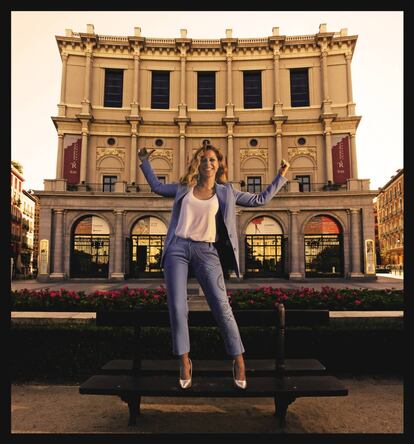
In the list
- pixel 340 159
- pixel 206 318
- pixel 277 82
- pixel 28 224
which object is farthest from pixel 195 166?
pixel 28 224

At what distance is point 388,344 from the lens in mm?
5383

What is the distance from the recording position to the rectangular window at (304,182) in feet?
97.4

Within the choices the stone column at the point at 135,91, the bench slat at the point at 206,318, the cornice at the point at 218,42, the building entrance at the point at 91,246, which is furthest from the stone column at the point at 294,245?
the bench slat at the point at 206,318

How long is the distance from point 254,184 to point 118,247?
1266 centimetres

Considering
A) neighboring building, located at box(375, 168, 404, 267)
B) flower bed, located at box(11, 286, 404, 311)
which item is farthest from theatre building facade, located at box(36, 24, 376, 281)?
neighboring building, located at box(375, 168, 404, 267)

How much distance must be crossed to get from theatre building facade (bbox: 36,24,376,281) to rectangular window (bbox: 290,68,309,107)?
3.8 inches

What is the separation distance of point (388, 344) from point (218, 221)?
A: 387cm

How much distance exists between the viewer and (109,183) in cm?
2997

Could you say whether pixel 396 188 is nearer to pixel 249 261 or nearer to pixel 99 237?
pixel 249 261

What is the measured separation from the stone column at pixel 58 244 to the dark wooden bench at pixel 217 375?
24.6 m

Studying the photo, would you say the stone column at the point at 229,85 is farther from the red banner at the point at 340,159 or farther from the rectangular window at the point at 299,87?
the red banner at the point at 340,159

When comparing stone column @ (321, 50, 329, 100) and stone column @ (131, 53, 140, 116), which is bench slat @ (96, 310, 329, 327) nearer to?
stone column @ (131, 53, 140, 116)

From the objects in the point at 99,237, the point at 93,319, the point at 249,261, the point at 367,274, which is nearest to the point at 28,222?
the point at 99,237

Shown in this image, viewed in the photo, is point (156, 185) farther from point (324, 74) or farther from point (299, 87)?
point (324, 74)
